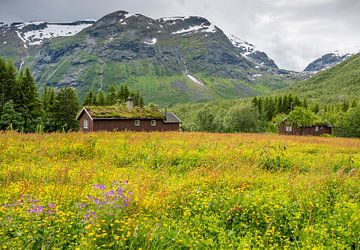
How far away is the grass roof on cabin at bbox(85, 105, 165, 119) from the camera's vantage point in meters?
44.3

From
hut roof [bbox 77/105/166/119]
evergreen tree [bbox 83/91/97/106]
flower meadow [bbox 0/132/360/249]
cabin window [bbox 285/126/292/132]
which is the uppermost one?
evergreen tree [bbox 83/91/97/106]

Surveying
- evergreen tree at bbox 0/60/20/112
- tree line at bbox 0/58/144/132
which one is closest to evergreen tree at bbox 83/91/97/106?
tree line at bbox 0/58/144/132

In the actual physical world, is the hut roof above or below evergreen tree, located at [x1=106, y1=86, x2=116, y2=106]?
below

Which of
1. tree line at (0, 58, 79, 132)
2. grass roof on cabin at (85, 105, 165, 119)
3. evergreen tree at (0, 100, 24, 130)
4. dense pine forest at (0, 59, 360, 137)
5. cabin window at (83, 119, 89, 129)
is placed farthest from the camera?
dense pine forest at (0, 59, 360, 137)

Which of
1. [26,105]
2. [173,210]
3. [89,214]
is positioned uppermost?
[26,105]

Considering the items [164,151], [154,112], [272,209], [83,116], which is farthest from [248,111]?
[272,209]

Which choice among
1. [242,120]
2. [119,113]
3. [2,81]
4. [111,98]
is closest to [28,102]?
[2,81]

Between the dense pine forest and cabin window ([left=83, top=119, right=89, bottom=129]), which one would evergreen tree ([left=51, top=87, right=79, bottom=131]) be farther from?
cabin window ([left=83, top=119, right=89, bottom=129])

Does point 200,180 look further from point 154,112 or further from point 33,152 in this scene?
point 154,112

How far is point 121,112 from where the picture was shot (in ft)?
151

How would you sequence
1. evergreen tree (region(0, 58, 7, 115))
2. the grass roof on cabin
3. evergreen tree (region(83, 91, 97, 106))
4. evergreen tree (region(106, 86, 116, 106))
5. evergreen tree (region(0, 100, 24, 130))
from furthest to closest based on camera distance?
evergreen tree (region(106, 86, 116, 106)), evergreen tree (region(83, 91, 97, 106)), evergreen tree (region(0, 58, 7, 115)), the grass roof on cabin, evergreen tree (region(0, 100, 24, 130))

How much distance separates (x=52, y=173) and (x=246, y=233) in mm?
5273

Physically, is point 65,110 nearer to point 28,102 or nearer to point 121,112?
point 28,102

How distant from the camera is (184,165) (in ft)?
34.7
